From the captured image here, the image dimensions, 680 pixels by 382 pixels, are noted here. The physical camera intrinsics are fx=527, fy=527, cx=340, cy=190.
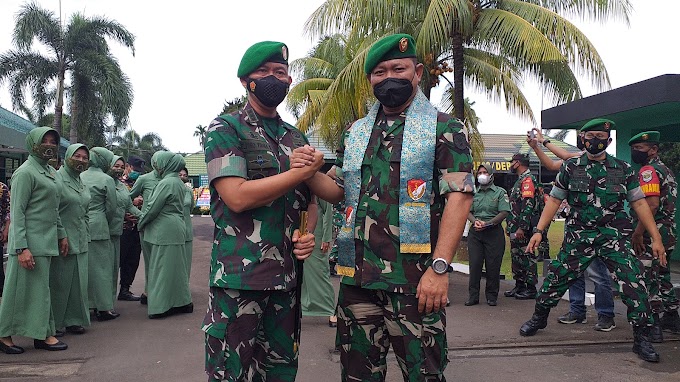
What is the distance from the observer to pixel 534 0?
1053cm

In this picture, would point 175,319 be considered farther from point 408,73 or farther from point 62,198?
point 408,73

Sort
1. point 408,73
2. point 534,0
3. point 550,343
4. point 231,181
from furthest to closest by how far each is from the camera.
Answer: point 534,0
point 550,343
point 408,73
point 231,181

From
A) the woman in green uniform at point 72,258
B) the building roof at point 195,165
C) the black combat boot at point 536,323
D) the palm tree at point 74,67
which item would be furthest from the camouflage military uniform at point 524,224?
the building roof at point 195,165

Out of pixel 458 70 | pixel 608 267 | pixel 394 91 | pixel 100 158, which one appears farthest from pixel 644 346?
pixel 458 70

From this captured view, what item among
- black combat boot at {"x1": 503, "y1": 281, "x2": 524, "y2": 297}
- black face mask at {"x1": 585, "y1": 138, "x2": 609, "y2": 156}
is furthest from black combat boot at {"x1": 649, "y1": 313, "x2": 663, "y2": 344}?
black combat boot at {"x1": 503, "y1": 281, "x2": 524, "y2": 297}

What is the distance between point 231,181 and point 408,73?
96 cm

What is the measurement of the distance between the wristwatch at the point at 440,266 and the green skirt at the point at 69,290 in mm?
4173

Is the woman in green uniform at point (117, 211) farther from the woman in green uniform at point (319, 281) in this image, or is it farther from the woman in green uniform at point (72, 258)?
the woman in green uniform at point (319, 281)

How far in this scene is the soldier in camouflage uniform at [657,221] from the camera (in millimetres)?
5078

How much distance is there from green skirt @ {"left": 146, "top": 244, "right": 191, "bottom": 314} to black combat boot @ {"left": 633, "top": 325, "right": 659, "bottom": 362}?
4.73 metres

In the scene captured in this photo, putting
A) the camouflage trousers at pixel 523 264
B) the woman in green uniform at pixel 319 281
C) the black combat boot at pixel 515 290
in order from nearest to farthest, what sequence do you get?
1. the woman in green uniform at pixel 319 281
2. the camouflage trousers at pixel 523 264
3. the black combat boot at pixel 515 290

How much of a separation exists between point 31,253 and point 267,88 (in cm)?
334

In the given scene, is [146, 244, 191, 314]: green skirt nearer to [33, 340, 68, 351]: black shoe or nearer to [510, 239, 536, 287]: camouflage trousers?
[33, 340, 68, 351]: black shoe

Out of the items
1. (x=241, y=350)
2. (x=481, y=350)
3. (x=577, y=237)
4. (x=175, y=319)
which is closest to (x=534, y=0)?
(x=577, y=237)
